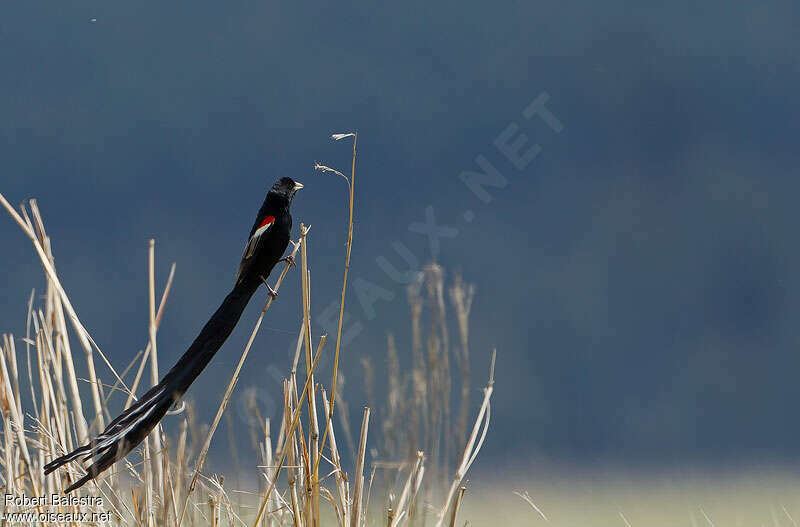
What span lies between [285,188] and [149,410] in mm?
486

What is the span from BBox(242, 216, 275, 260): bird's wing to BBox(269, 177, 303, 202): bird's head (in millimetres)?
47

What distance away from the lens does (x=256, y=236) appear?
3.80ft

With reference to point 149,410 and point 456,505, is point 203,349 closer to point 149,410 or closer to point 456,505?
point 149,410

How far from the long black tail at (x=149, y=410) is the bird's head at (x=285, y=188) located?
305 mm

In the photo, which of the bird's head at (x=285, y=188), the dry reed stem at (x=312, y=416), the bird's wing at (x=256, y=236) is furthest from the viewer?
the bird's head at (x=285, y=188)

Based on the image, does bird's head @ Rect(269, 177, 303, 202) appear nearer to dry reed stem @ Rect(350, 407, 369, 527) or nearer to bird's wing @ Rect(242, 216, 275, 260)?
bird's wing @ Rect(242, 216, 275, 260)

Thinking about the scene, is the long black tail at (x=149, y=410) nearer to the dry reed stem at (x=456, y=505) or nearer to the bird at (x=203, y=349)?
the bird at (x=203, y=349)

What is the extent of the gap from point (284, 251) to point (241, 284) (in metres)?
0.14

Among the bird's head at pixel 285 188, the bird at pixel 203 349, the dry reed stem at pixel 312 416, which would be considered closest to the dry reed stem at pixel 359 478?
the dry reed stem at pixel 312 416

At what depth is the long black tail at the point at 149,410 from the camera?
0.83 meters

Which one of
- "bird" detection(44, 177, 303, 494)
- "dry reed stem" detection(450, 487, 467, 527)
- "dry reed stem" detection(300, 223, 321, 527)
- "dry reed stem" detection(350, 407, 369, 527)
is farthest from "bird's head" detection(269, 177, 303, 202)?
"dry reed stem" detection(450, 487, 467, 527)

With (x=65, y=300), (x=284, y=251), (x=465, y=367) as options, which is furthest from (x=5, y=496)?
(x=465, y=367)

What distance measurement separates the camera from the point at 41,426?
1.13 metres

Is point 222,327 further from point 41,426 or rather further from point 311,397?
point 41,426
